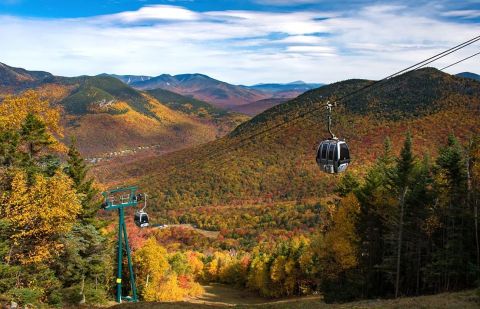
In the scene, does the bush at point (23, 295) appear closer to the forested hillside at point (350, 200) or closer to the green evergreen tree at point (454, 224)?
the forested hillside at point (350, 200)

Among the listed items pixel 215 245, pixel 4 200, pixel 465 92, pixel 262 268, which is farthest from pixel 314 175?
pixel 4 200

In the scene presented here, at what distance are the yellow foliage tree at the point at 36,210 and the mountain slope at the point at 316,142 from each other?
102 m

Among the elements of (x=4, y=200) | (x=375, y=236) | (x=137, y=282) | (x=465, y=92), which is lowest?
(x=137, y=282)

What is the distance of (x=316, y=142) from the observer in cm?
15225

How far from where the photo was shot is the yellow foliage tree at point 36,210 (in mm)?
22906

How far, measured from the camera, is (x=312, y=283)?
202 feet

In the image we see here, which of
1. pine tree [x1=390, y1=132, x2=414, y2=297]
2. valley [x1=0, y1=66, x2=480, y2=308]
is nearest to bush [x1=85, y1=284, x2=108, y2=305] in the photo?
valley [x1=0, y1=66, x2=480, y2=308]

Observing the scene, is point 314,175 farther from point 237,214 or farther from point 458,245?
point 458,245

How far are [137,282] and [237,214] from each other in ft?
285

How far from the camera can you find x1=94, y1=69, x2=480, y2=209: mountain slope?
132 meters

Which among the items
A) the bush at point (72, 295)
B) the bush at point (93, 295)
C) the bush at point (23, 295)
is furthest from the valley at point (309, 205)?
the bush at point (23, 295)

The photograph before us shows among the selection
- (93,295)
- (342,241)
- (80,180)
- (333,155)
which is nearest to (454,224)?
(342,241)

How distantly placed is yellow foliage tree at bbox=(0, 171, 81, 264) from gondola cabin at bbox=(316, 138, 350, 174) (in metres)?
13.8

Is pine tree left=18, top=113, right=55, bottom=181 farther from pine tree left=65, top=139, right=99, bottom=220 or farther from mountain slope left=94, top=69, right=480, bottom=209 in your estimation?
mountain slope left=94, top=69, right=480, bottom=209
